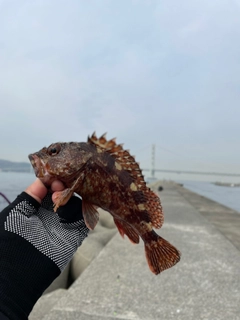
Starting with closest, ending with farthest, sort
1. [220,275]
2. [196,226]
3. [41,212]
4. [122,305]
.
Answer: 1. [41,212]
2. [122,305]
3. [220,275]
4. [196,226]

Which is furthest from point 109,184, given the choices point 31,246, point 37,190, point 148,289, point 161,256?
point 148,289

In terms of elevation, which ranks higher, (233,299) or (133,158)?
(133,158)

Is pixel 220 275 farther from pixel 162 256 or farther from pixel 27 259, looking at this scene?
pixel 27 259

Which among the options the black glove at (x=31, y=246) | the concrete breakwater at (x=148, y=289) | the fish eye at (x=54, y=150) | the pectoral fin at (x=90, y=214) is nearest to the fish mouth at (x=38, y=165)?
the fish eye at (x=54, y=150)

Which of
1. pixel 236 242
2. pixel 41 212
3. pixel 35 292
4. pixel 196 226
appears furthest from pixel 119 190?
pixel 196 226

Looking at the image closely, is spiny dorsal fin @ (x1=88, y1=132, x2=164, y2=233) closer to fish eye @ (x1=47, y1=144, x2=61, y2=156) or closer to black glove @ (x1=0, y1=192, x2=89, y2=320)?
fish eye @ (x1=47, y1=144, x2=61, y2=156)

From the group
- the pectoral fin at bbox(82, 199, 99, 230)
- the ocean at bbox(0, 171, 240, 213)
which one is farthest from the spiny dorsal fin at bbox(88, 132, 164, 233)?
the ocean at bbox(0, 171, 240, 213)

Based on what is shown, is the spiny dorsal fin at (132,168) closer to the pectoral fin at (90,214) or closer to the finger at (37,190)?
the pectoral fin at (90,214)

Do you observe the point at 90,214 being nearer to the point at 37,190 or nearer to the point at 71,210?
the point at 71,210
